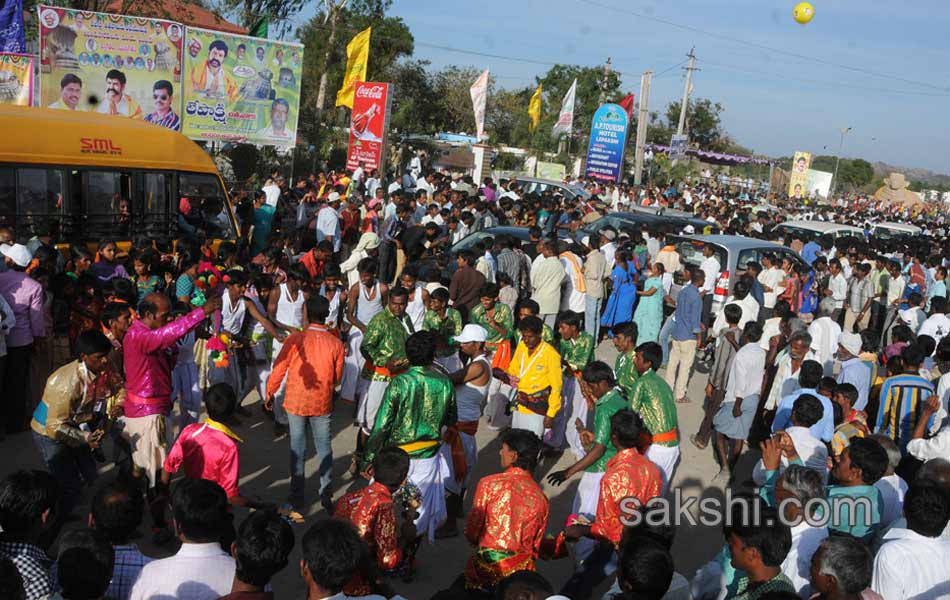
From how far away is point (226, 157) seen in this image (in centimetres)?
2120

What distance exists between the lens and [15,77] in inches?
673

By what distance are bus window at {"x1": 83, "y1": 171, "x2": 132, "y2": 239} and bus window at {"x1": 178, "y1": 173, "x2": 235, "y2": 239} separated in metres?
0.85

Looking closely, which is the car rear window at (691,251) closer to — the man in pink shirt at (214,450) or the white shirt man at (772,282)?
the white shirt man at (772,282)

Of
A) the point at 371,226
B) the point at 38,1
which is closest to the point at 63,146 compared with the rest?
the point at 371,226

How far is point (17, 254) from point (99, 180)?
121 inches

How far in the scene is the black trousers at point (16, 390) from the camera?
675 cm

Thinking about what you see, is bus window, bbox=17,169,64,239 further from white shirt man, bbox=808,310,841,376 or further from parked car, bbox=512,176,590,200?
parked car, bbox=512,176,590,200

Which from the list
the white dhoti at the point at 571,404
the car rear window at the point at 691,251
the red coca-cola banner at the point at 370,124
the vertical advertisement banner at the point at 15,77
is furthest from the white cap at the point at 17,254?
the red coca-cola banner at the point at 370,124

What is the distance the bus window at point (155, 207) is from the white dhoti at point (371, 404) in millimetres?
5232

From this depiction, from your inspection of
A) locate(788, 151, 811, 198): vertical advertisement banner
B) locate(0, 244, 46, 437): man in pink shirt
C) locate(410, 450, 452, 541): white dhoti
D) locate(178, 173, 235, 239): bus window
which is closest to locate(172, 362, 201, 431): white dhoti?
locate(0, 244, 46, 437): man in pink shirt

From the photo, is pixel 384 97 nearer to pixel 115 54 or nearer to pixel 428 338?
pixel 115 54

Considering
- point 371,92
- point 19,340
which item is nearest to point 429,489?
point 19,340

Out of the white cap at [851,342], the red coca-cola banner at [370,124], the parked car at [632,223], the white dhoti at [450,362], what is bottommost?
the white dhoti at [450,362]

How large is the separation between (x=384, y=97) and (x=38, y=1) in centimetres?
1174
